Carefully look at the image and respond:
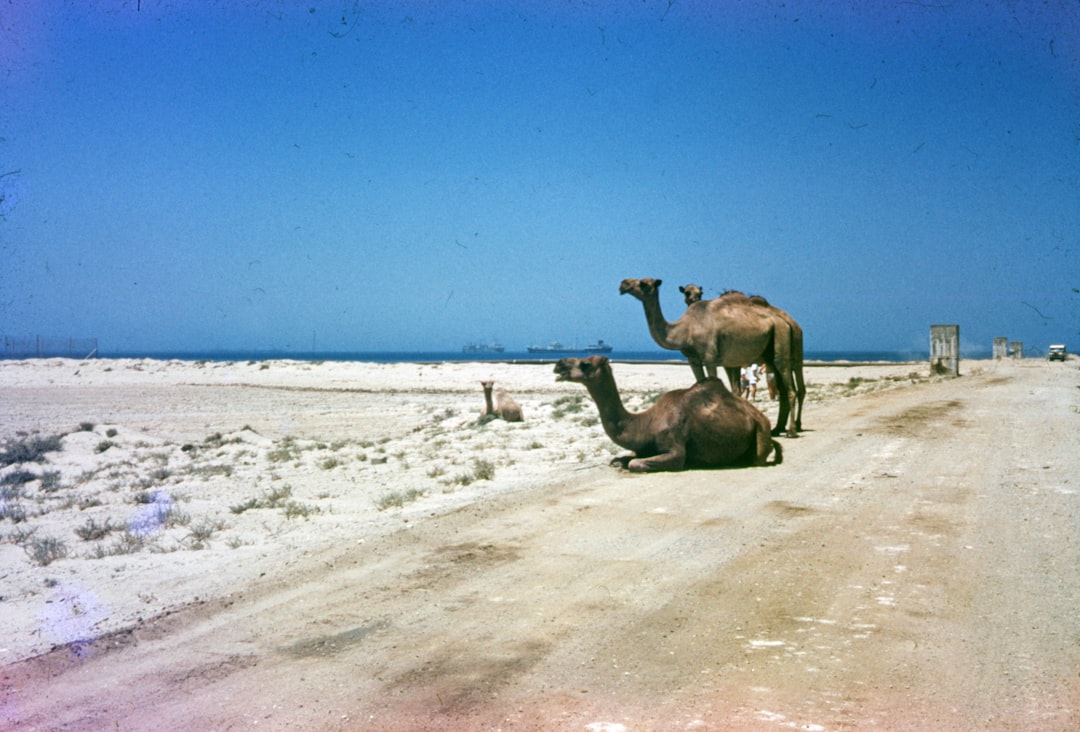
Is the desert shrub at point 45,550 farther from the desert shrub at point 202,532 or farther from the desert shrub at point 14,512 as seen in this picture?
the desert shrub at point 14,512

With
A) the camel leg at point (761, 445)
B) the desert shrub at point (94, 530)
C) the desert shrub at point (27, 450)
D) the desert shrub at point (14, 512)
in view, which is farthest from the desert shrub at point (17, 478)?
the camel leg at point (761, 445)

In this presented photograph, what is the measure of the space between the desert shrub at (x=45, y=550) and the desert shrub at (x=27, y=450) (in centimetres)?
833

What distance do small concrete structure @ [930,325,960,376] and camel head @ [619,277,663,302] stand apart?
32.8 metres

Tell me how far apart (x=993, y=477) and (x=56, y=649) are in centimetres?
1067

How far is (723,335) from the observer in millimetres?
14938

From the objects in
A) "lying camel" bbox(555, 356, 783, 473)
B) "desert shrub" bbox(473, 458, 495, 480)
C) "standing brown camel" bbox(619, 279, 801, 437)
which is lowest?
"desert shrub" bbox(473, 458, 495, 480)

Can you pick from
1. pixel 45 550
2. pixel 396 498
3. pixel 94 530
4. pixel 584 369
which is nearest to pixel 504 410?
pixel 584 369

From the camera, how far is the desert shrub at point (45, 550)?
8500 millimetres

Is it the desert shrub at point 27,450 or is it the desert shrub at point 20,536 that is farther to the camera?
the desert shrub at point 27,450

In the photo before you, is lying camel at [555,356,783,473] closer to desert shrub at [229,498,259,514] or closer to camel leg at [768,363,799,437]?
camel leg at [768,363,799,437]

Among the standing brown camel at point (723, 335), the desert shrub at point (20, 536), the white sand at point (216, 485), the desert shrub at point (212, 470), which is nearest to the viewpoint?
the white sand at point (216, 485)

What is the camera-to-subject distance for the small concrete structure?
1684 inches

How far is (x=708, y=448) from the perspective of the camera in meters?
11.7

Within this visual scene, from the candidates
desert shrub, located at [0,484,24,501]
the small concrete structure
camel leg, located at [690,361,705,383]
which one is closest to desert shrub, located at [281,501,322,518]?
desert shrub, located at [0,484,24,501]
